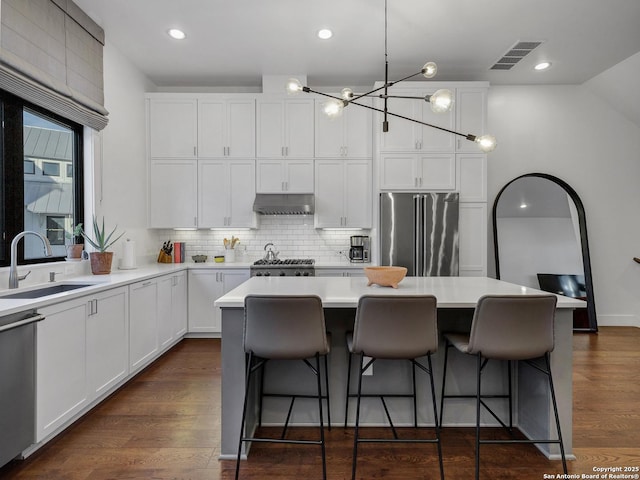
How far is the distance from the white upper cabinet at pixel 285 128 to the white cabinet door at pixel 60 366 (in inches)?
113

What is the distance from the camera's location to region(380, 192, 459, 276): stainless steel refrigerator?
4.17 m

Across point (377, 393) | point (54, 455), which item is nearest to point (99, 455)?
point (54, 455)

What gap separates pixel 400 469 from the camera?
78.8 inches

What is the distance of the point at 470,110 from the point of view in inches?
171

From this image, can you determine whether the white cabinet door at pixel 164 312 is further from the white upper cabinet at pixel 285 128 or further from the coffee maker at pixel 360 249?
the coffee maker at pixel 360 249

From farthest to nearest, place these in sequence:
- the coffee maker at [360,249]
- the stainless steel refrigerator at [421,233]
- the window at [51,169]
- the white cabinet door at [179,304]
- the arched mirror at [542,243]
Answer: the arched mirror at [542,243]
the coffee maker at [360,249]
the stainless steel refrigerator at [421,233]
the white cabinet door at [179,304]
the window at [51,169]

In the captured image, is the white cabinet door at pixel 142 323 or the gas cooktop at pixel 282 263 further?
the gas cooktop at pixel 282 263

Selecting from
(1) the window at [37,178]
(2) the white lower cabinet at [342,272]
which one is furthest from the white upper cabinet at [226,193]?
(1) the window at [37,178]

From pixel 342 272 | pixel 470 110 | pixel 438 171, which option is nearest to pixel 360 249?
pixel 342 272

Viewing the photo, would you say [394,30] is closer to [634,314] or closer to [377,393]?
[377,393]

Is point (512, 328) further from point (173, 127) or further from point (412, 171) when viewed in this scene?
point (173, 127)

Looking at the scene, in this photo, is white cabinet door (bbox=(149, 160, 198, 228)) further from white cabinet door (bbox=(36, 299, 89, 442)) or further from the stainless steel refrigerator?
the stainless steel refrigerator

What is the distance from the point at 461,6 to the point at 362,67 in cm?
141

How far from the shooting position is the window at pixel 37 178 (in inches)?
104
